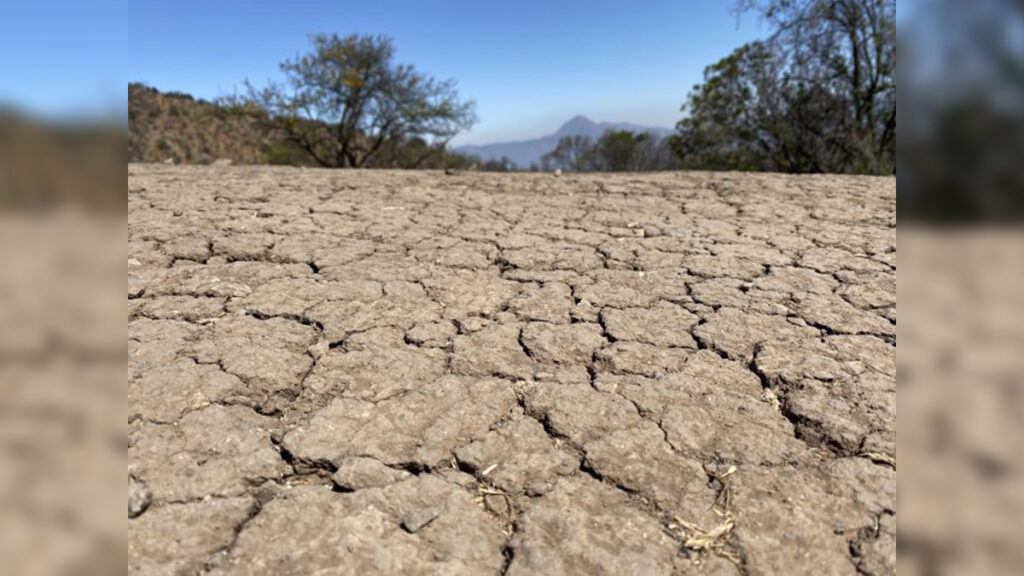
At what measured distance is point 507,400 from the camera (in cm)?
150

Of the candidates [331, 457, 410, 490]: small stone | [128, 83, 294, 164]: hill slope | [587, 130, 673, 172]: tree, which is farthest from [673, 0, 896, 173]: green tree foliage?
[128, 83, 294, 164]: hill slope

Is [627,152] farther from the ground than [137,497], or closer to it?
farther from the ground

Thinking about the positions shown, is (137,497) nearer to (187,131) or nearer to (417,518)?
(417,518)

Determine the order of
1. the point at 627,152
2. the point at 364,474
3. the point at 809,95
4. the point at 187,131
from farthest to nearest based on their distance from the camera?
the point at 187,131 < the point at 627,152 < the point at 809,95 < the point at 364,474

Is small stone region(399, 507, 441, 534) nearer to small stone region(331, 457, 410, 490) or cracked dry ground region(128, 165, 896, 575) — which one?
cracked dry ground region(128, 165, 896, 575)

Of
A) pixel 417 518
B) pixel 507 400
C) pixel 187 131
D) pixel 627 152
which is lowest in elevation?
pixel 417 518

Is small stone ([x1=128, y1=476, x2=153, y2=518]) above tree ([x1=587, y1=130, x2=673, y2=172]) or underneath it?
underneath

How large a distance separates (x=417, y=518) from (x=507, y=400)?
17.8 inches

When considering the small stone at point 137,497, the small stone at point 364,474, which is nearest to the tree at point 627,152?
the small stone at point 364,474

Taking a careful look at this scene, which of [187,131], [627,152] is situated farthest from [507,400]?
[187,131]

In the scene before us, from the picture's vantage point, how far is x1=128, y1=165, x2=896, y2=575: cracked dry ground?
3.49 ft

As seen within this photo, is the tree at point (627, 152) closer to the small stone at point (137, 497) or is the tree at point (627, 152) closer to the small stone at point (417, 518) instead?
the small stone at point (417, 518)

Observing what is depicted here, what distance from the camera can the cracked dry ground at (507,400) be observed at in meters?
1.06

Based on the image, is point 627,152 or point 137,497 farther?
point 627,152
